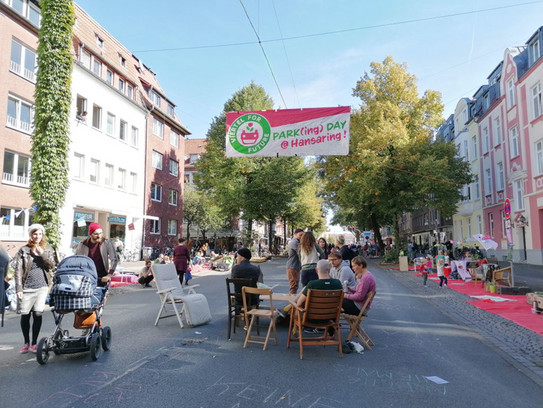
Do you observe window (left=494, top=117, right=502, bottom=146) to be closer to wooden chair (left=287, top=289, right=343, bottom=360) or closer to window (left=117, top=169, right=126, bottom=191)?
window (left=117, top=169, right=126, bottom=191)

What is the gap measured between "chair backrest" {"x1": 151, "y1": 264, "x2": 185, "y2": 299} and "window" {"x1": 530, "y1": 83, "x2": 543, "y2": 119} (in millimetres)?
23868

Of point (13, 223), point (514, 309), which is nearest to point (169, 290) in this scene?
point (514, 309)

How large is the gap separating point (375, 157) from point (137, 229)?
17.7 m

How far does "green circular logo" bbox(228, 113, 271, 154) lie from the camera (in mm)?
10789

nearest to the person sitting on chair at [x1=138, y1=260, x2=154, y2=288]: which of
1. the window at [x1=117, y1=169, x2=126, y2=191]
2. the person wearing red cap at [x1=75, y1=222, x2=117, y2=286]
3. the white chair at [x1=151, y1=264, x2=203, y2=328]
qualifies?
the white chair at [x1=151, y1=264, x2=203, y2=328]

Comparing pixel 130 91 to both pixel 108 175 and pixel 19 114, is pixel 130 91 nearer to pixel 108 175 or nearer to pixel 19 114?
pixel 108 175

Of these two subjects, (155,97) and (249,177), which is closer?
(155,97)

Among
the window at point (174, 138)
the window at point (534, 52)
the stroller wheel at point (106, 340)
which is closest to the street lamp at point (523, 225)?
the window at point (534, 52)

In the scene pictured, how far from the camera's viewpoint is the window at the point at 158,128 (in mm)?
34537

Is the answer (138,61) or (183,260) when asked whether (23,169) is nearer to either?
(183,260)

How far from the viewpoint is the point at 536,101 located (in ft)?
80.7

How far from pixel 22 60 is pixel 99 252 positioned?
20383 mm

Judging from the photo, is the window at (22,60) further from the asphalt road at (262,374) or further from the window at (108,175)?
the asphalt road at (262,374)

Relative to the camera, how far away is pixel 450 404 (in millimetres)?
4078
